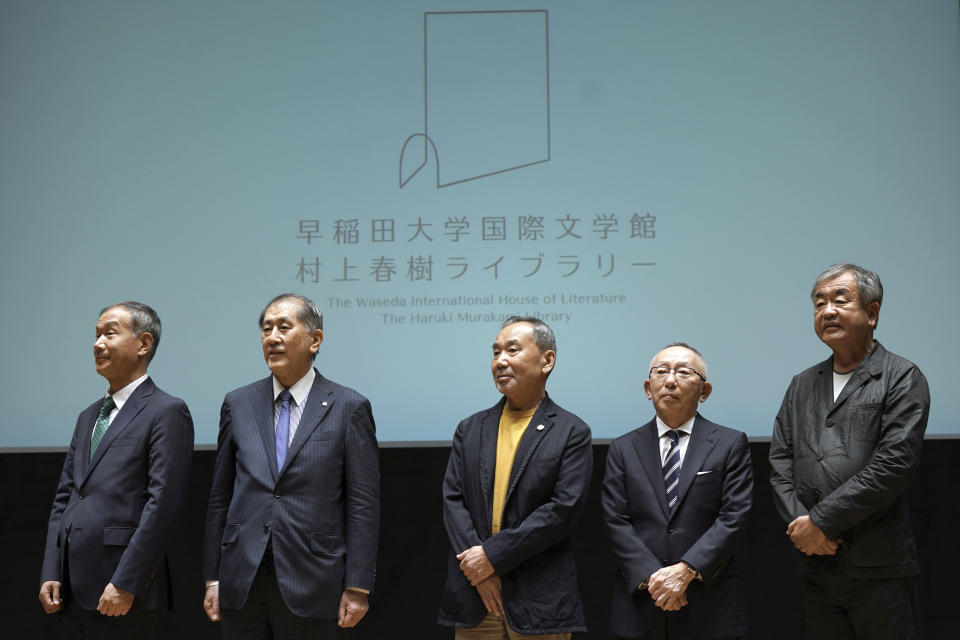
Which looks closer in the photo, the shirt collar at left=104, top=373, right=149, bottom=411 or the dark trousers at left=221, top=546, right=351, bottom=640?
the dark trousers at left=221, top=546, right=351, bottom=640

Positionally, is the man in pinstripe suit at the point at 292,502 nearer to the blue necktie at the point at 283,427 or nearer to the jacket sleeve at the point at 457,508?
the blue necktie at the point at 283,427

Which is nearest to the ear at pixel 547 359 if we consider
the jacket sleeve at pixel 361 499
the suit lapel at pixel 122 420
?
the jacket sleeve at pixel 361 499

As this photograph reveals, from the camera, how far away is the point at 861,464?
2.71 m

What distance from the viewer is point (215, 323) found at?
4031 mm

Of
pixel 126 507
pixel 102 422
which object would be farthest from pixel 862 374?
pixel 102 422

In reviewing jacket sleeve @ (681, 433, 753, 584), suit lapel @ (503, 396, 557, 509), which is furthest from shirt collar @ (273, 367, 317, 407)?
jacket sleeve @ (681, 433, 753, 584)

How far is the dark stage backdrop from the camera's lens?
385cm

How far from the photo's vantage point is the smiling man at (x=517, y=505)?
9.05 feet

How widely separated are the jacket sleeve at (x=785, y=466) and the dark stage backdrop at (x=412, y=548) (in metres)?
0.90

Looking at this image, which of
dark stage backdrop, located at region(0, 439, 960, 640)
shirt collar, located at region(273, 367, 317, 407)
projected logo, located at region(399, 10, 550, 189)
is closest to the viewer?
shirt collar, located at region(273, 367, 317, 407)

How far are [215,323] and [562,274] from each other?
5.18 ft

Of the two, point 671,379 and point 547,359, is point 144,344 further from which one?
point 671,379

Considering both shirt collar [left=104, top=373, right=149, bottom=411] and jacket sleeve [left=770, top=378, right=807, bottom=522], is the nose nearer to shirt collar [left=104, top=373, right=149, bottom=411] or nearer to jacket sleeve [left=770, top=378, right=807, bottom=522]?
jacket sleeve [left=770, top=378, right=807, bottom=522]

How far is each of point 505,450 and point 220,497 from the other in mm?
922
